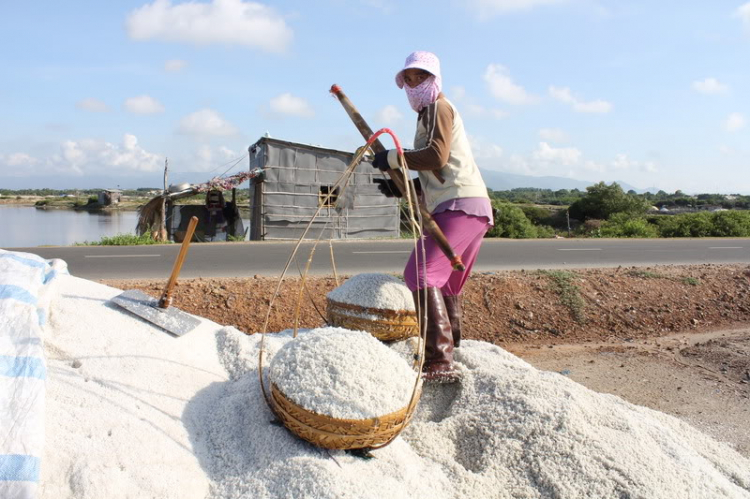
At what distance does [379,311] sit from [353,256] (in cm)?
743

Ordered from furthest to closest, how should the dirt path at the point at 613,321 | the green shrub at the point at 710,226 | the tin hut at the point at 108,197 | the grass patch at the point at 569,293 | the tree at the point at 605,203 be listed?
1. the tin hut at the point at 108,197
2. the tree at the point at 605,203
3. the green shrub at the point at 710,226
4. the grass patch at the point at 569,293
5. the dirt path at the point at 613,321

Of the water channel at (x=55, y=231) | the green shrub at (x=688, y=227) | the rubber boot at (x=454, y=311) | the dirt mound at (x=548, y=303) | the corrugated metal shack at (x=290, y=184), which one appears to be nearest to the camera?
the rubber boot at (x=454, y=311)

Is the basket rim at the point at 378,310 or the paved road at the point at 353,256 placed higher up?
the basket rim at the point at 378,310

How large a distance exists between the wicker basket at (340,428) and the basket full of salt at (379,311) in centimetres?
92

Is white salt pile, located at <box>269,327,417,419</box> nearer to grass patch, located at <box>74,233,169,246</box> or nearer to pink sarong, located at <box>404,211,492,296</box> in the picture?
pink sarong, located at <box>404,211,492,296</box>

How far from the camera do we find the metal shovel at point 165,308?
2.77m

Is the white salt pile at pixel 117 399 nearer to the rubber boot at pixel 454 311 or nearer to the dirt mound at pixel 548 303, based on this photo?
the rubber boot at pixel 454 311

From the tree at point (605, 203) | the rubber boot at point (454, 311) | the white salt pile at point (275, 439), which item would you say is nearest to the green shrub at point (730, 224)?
the tree at point (605, 203)

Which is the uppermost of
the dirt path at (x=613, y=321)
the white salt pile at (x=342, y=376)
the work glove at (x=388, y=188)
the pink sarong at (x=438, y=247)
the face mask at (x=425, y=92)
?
the face mask at (x=425, y=92)

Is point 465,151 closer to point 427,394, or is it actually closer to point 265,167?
point 427,394

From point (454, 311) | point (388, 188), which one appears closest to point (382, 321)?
point (454, 311)

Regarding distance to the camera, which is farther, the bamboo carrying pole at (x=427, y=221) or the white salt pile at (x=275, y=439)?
the bamboo carrying pole at (x=427, y=221)

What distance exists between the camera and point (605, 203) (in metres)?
28.1

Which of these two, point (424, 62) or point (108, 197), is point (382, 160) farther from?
point (108, 197)
